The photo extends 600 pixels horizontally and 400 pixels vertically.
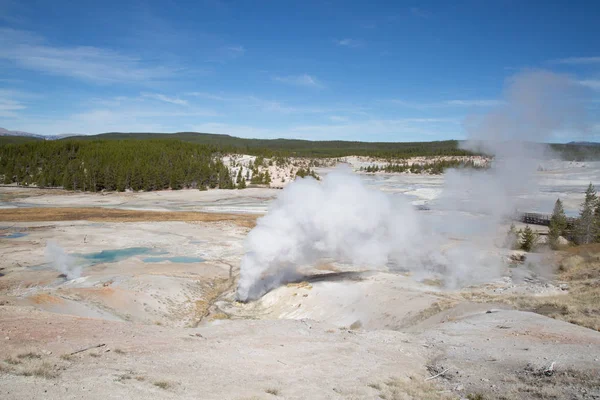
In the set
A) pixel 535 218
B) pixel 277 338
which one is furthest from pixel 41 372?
pixel 535 218

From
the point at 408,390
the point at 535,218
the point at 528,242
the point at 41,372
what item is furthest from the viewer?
the point at 535,218

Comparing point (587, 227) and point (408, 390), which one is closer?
point (408, 390)

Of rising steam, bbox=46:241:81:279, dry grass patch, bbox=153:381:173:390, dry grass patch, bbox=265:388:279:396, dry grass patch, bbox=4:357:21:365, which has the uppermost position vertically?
dry grass patch, bbox=4:357:21:365

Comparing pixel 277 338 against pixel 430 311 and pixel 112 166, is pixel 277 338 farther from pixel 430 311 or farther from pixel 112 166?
pixel 112 166

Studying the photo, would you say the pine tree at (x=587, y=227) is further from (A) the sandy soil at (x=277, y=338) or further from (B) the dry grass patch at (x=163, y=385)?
(B) the dry grass patch at (x=163, y=385)

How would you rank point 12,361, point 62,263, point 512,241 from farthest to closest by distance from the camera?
point 512,241 < point 62,263 < point 12,361

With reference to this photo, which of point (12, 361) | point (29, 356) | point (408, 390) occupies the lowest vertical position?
point (408, 390)

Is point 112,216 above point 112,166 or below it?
below

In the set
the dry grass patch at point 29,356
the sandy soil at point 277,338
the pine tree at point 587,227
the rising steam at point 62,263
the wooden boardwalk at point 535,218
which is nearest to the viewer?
the sandy soil at point 277,338

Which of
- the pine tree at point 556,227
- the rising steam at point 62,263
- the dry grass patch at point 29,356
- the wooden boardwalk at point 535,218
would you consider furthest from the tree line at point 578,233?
the dry grass patch at point 29,356

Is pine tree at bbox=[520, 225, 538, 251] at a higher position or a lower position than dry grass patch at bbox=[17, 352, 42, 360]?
lower

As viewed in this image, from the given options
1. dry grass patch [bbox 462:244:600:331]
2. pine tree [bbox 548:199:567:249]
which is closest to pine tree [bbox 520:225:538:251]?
pine tree [bbox 548:199:567:249]

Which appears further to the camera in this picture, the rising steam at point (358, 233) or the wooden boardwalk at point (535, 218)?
the wooden boardwalk at point (535, 218)

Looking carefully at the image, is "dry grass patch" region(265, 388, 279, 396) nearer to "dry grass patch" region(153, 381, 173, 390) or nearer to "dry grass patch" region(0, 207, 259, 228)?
"dry grass patch" region(153, 381, 173, 390)
